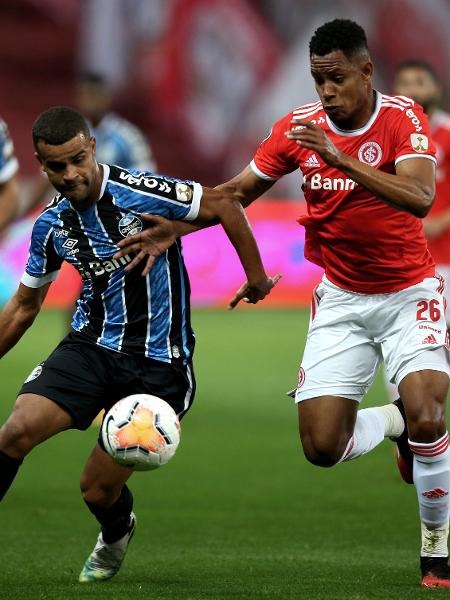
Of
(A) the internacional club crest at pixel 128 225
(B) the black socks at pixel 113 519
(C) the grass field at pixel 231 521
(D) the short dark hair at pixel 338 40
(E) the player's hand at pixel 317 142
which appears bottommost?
(C) the grass field at pixel 231 521

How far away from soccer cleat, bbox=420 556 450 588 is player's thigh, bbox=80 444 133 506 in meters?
1.39

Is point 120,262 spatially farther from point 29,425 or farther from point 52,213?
point 29,425

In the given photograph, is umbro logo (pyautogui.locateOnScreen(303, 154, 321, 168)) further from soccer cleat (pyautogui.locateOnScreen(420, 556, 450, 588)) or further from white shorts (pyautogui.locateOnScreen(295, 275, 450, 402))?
soccer cleat (pyautogui.locateOnScreen(420, 556, 450, 588))

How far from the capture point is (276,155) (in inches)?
253

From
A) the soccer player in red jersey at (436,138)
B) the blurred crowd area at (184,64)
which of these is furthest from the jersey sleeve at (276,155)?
the blurred crowd area at (184,64)

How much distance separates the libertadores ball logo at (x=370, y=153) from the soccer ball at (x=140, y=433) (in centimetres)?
147

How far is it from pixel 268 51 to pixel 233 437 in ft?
49.2

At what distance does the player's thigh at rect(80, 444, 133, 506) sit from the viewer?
6.03 m

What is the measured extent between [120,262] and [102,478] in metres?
0.99

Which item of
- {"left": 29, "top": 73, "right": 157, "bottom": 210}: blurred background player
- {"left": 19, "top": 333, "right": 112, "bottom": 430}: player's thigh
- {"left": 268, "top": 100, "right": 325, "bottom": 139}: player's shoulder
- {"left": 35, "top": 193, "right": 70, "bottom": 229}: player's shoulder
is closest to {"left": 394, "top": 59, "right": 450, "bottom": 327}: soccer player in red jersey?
{"left": 268, "top": 100, "right": 325, "bottom": 139}: player's shoulder

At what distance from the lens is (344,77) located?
5965 mm

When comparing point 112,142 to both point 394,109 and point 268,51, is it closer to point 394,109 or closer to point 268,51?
point 394,109

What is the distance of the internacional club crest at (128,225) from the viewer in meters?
6.09

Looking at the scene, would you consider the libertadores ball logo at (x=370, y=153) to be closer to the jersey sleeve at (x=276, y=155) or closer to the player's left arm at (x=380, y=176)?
the player's left arm at (x=380, y=176)
